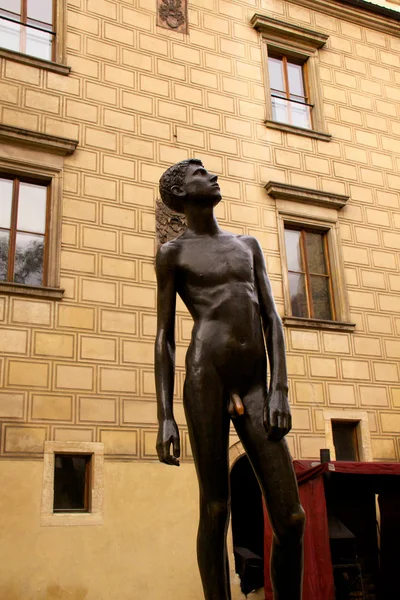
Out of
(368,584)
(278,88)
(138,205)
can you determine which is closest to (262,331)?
(138,205)

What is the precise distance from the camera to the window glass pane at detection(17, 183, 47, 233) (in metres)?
10.7

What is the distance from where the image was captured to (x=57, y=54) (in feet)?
38.2

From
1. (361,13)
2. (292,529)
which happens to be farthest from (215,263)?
(361,13)

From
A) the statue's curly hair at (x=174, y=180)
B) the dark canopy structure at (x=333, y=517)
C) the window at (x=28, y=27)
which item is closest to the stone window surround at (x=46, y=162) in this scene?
the window at (x=28, y=27)

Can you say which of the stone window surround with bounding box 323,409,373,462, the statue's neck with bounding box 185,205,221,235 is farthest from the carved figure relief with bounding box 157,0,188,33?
the statue's neck with bounding box 185,205,221,235

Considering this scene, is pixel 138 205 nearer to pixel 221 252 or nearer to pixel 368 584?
pixel 368 584

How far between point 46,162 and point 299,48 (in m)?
6.24

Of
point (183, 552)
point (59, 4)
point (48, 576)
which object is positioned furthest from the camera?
point (59, 4)

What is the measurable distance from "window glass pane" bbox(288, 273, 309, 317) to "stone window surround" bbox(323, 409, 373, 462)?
1.78 meters

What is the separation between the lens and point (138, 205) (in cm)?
1146

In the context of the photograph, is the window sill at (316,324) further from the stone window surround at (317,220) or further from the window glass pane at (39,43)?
the window glass pane at (39,43)

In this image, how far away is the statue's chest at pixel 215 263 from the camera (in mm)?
3812

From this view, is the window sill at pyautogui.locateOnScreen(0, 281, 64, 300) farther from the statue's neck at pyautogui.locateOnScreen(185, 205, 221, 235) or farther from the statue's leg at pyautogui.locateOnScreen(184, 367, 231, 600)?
the statue's leg at pyautogui.locateOnScreen(184, 367, 231, 600)

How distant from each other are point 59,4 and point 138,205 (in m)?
→ 3.69
